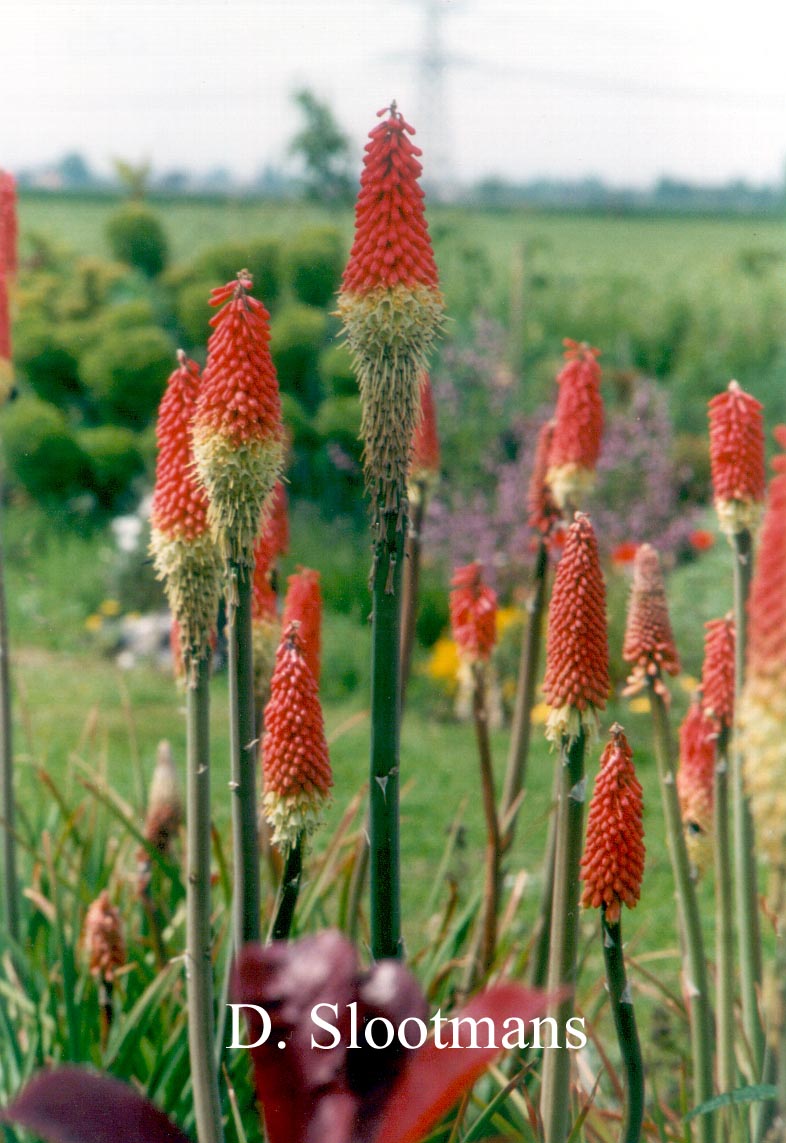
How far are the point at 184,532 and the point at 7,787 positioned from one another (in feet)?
3.81

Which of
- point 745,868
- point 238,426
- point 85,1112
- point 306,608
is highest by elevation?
point 238,426

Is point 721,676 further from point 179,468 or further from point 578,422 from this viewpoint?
point 179,468

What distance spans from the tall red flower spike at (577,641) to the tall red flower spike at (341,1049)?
0.59 meters

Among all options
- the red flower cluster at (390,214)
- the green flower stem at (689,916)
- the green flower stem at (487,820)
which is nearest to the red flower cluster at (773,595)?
the red flower cluster at (390,214)

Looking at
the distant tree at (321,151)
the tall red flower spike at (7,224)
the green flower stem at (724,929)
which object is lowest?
the green flower stem at (724,929)

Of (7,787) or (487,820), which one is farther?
(7,787)

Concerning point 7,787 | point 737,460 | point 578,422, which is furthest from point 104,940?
point 737,460

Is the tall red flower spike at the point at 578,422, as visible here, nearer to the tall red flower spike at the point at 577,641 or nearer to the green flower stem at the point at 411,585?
the green flower stem at the point at 411,585

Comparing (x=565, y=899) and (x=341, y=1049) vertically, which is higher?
(x=341, y=1049)

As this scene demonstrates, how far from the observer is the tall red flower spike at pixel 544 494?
2.40 meters

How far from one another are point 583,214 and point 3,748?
13258 millimetres

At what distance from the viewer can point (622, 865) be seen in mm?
1492

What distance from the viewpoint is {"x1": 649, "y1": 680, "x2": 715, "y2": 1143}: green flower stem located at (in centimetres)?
181

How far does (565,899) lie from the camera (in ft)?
5.00
